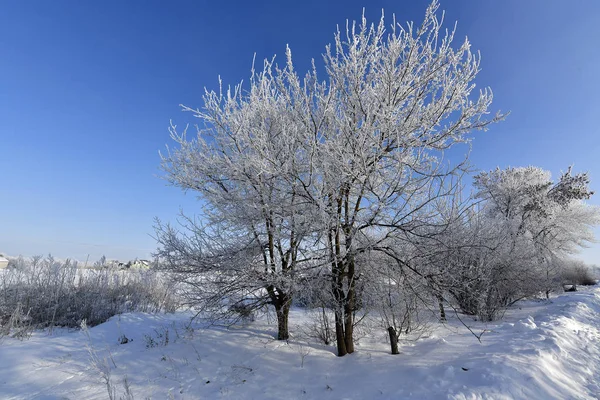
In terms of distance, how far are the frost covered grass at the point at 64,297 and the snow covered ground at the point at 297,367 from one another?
4.05 feet

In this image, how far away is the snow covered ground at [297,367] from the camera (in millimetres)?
3709

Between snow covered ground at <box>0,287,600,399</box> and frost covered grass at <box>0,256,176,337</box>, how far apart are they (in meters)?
1.23

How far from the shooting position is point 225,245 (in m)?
5.61

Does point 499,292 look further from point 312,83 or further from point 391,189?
point 312,83

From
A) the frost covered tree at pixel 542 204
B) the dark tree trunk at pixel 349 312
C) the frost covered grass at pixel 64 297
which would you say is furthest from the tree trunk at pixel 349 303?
the frost covered tree at pixel 542 204

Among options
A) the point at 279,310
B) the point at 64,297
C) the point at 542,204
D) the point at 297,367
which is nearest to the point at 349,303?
the point at 297,367

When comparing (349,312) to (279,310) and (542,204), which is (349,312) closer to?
(279,310)

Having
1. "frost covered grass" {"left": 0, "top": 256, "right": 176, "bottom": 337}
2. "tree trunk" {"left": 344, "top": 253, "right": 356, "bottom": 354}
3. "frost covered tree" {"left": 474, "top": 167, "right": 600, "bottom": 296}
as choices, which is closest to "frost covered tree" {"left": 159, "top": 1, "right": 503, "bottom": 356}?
"tree trunk" {"left": 344, "top": 253, "right": 356, "bottom": 354}

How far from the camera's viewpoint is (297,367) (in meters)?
4.68

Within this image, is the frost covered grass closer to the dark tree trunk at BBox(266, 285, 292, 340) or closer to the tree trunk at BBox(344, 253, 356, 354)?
the dark tree trunk at BBox(266, 285, 292, 340)

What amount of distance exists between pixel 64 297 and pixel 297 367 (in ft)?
23.8

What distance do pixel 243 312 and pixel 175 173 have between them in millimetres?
3224

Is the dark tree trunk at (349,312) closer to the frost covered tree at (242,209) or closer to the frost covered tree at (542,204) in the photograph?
the frost covered tree at (242,209)

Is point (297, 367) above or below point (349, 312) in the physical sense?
below
